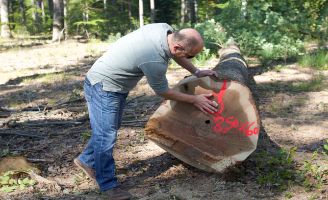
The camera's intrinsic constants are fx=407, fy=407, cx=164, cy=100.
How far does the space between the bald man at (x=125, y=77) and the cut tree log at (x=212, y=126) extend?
8.1 inches

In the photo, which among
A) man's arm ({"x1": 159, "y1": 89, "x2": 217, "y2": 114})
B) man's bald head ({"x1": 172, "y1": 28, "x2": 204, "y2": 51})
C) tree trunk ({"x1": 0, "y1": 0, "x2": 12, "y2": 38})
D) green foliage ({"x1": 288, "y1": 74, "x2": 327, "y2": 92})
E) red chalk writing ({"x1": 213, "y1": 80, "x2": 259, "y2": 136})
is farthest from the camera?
tree trunk ({"x1": 0, "y1": 0, "x2": 12, "y2": 38})

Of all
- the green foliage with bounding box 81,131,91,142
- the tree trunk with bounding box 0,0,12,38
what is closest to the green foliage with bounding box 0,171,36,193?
the green foliage with bounding box 81,131,91,142

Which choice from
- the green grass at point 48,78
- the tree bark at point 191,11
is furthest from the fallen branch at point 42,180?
the tree bark at point 191,11

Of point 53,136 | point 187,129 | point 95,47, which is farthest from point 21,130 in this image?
A: point 95,47

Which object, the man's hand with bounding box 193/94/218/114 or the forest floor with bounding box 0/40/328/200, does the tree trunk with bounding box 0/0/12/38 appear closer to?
the forest floor with bounding box 0/40/328/200

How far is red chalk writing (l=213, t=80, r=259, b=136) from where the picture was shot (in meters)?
3.98

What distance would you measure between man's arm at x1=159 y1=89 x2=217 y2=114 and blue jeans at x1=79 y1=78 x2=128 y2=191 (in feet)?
1.59

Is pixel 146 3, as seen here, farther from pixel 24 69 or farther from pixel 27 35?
pixel 24 69

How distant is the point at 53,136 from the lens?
5684 mm

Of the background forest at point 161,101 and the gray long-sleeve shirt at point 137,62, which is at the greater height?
the gray long-sleeve shirt at point 137,62

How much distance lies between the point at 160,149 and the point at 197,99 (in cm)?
150

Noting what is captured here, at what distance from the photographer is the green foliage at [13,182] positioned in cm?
420

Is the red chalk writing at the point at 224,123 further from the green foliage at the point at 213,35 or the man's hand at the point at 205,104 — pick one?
the green foliage at the point at 213,35

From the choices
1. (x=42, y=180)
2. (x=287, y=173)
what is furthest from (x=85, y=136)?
(x=287, y=173)
